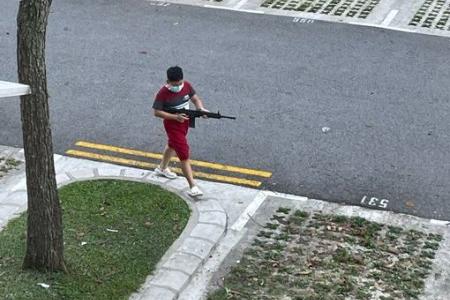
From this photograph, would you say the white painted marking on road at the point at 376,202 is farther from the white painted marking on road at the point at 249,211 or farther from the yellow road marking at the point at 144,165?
the yellow road marking at the point at 144,165

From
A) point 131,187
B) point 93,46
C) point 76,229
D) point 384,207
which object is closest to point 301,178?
point 384,207

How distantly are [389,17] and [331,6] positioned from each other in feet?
3.64

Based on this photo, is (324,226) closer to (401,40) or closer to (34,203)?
(34,203)

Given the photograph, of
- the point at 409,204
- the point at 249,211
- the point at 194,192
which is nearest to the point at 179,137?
the point at 194,192

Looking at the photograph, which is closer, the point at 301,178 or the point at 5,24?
the point at 301,178

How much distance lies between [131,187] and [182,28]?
6118 mm

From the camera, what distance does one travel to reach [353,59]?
14.3 meters

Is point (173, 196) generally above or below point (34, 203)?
below

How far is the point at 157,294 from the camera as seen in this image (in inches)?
315

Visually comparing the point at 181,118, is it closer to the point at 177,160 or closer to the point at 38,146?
the point at 177,160

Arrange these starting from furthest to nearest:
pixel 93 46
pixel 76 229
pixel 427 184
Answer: pixel 93 46
pixel 427 184
pixel 76 229

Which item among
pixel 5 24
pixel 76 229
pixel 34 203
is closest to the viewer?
pixel 34 203

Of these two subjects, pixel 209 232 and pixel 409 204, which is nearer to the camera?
pixel 209 232

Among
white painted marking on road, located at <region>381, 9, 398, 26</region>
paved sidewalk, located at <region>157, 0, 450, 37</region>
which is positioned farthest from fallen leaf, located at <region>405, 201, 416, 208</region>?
white painted marking on road, located at <region>381, 9, 398, 26</region>
